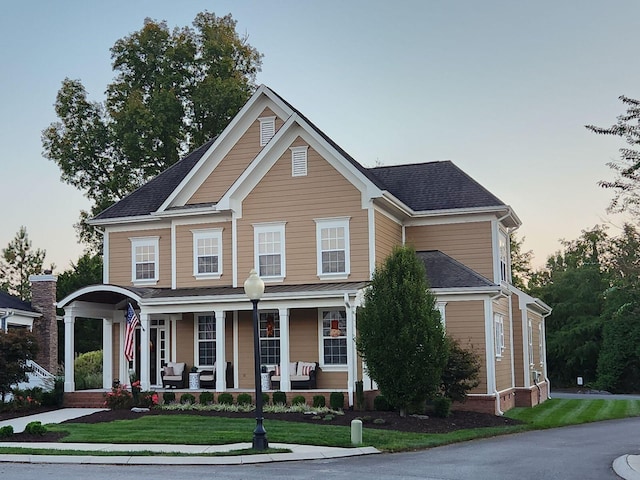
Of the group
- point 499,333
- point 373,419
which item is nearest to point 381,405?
point 373,419

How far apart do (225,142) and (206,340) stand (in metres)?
6.86

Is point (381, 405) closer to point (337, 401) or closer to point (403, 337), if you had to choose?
point (337, 401)

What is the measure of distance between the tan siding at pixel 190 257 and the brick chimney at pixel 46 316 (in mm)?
8061

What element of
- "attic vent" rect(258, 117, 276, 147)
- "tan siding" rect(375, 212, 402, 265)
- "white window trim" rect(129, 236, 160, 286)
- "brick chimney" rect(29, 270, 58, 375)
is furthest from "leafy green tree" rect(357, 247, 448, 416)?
"brick chimney" rect(29, 270, 58, 375)

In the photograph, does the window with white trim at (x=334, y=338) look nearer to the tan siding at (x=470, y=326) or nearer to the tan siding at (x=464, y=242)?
the tan siding at (x=470, y=326)

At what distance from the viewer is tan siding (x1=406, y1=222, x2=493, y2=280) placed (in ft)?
94.2

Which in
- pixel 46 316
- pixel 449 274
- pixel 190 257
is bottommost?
pixel 46 316

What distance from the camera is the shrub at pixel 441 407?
2245 centimetres

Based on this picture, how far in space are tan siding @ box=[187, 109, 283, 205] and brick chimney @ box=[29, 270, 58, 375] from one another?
948cm

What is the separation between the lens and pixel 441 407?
73.7ft

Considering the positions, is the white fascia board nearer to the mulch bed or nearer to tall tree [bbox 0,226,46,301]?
the mulch bed

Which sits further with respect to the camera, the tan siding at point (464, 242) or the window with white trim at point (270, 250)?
the tan siding at point (464, 242)

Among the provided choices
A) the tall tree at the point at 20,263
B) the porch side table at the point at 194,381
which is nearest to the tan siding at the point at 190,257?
the porch side table at the point at 194,381

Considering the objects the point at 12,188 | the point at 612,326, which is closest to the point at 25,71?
the point at 12,188
